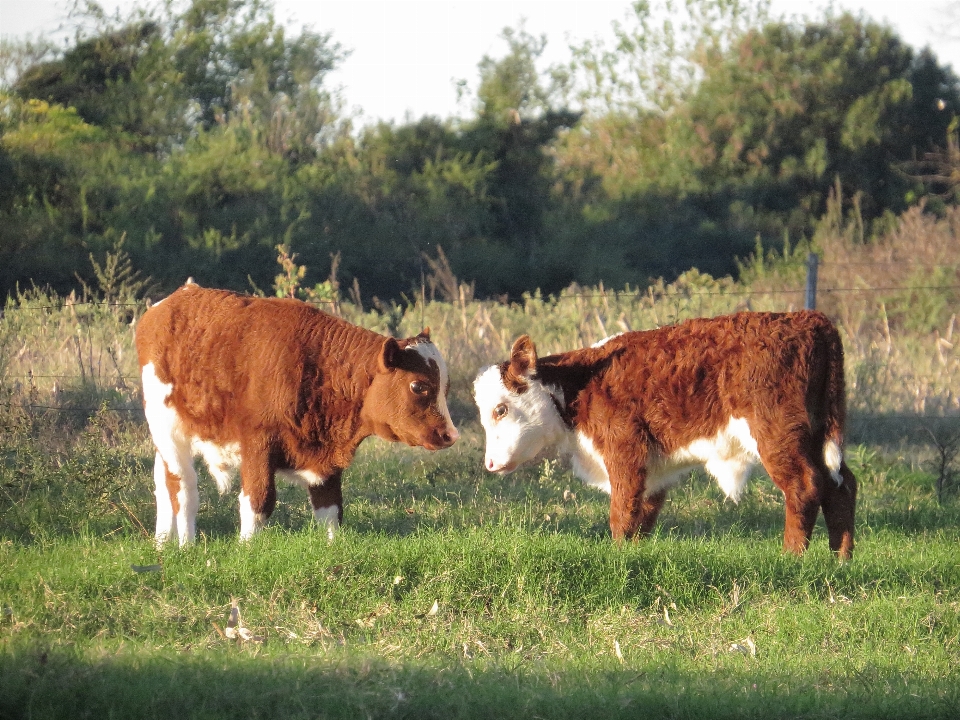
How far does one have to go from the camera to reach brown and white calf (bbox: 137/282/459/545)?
7191 millimetres

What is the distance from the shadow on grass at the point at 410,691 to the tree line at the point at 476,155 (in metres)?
21.3

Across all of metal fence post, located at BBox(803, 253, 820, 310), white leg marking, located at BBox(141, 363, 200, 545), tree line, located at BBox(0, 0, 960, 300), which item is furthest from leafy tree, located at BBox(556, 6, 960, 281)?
white leg marking, located at BBox(141, 363, 200, 545)

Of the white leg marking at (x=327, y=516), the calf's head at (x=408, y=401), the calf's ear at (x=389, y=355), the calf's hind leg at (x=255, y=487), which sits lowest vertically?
the white leg marking at (x=327, y=516)

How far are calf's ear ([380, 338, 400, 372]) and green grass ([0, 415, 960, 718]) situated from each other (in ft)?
3.32

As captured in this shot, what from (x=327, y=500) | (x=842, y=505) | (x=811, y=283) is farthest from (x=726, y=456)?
(x=811, y=283)

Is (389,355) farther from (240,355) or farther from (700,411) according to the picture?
(700,411)

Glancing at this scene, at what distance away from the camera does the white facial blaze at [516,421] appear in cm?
776

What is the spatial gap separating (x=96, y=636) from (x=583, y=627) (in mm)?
2358

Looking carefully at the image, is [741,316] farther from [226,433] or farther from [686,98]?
[686,98]

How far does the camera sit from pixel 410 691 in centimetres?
464

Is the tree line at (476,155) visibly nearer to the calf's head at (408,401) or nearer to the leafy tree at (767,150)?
the leafy tree at (767,150)

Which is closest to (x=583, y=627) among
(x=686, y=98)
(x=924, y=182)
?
(x=924, y=182)

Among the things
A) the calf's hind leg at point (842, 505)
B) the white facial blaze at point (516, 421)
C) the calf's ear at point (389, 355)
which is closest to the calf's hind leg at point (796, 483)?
the calf's hind leg at point (842, 505)

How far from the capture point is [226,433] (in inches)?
286
